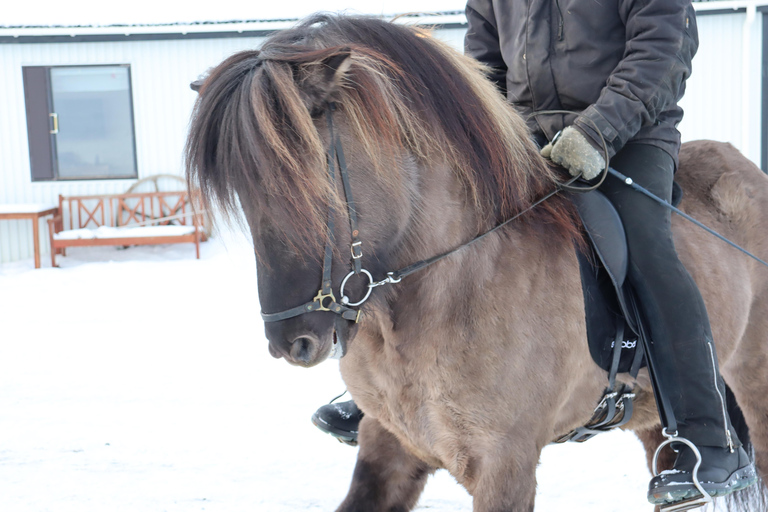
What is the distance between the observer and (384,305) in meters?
1.75

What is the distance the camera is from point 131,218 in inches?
440

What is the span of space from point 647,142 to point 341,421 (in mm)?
1442

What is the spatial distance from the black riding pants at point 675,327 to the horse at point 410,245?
17cm

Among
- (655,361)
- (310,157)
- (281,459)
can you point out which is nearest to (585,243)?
(655,361)

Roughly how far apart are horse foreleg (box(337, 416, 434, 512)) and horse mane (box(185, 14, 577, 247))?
2.56ft

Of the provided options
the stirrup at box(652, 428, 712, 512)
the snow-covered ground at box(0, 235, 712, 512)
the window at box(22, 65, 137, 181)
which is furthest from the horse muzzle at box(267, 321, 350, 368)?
the window at box(22, 65, 137, 181)

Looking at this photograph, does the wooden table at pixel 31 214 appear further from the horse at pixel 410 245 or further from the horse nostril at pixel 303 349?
the horse nostril at pixel 303 349

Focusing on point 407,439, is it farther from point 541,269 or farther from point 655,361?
point 655,361

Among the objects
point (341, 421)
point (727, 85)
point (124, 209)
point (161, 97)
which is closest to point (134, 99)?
point (161, 97)

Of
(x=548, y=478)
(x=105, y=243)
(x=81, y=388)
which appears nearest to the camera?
(x=548, y=478)

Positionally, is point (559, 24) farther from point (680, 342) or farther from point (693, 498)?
point (693, 498)

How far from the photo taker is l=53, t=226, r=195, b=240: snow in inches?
402

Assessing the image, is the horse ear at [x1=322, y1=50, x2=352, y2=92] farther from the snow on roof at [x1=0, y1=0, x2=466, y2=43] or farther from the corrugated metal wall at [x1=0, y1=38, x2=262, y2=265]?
the corrugated metal wall at [x1=0, y1=38, x2=262, y2=265]

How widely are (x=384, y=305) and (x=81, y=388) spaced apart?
395 centimetres
